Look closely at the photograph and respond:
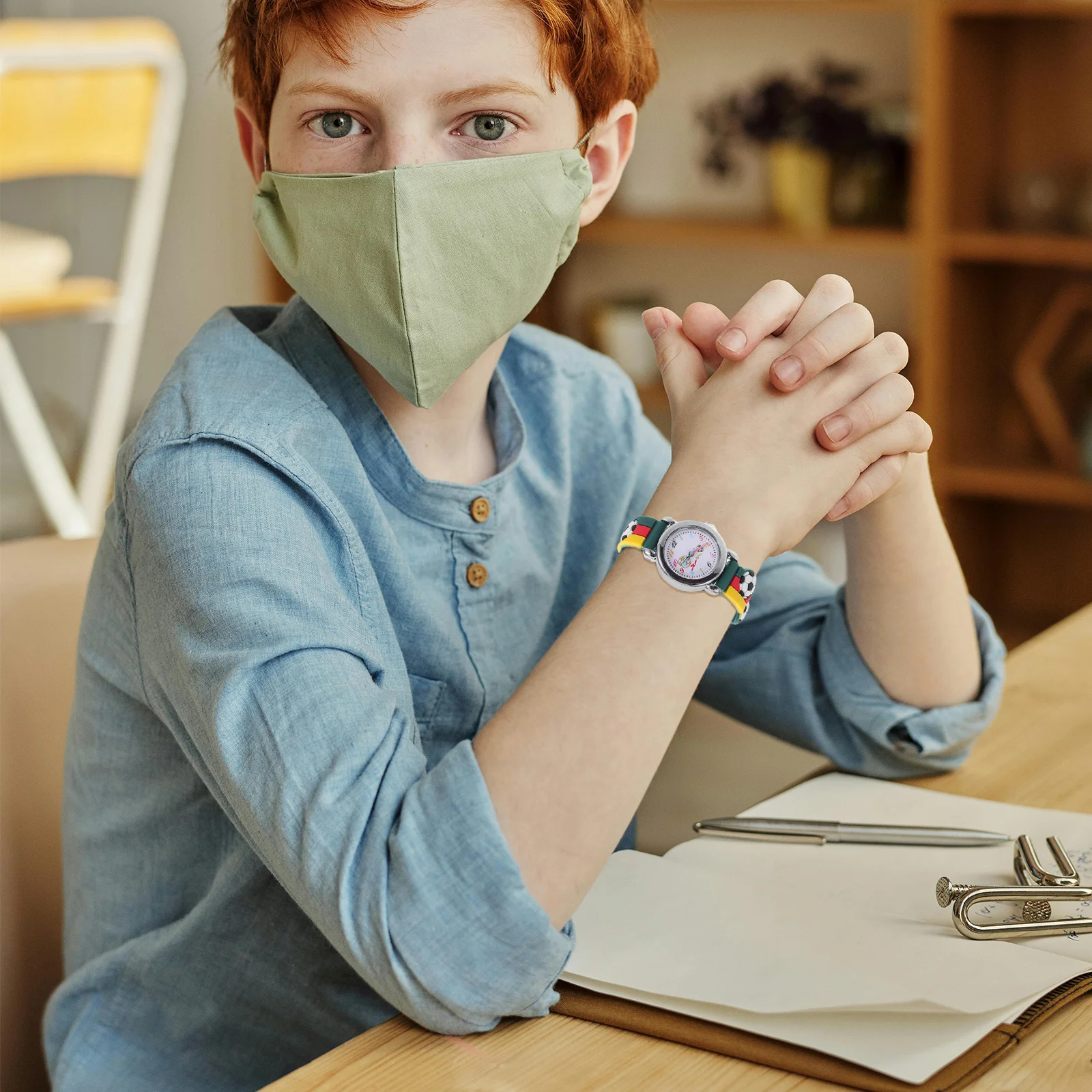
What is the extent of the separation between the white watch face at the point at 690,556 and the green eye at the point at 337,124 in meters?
0.34

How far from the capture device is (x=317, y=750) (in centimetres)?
74

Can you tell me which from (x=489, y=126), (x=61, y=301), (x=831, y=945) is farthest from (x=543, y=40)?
(x=61, y=301)

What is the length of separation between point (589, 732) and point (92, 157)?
296 centimetres

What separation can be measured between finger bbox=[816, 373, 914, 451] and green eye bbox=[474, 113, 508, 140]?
28 cm

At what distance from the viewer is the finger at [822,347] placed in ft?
2.80

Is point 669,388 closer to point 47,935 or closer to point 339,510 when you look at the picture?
point 339,510

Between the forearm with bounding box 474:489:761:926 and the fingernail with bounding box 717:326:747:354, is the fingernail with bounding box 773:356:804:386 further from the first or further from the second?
the forearm with bounding box 474:489:761:926

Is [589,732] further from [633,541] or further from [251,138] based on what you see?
[251,138]

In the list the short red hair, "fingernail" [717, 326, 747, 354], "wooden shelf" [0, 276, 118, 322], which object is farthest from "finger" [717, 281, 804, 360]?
"wooden shelf" [0, 276, 118, 322]

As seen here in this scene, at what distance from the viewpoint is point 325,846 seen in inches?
28.5

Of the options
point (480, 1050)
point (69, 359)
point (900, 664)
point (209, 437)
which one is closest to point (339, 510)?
point (209, 437)

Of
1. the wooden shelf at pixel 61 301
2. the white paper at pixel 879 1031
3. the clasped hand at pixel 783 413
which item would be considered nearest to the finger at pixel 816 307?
the clasped hand at pixel 783 413

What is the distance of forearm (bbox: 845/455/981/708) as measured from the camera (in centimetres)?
104

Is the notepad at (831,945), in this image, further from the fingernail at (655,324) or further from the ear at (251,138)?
the ear at (251,138)
